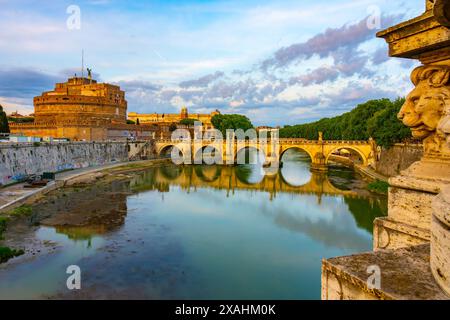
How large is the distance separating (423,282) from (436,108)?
1597mm

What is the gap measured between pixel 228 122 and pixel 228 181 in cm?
3364

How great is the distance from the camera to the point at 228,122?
6906 cm

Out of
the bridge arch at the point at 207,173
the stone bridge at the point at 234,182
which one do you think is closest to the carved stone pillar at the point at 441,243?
the stone bridge at the point at 234,182

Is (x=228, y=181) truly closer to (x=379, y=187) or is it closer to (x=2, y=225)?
(x=379, y=187)

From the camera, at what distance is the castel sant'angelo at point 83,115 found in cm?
4672

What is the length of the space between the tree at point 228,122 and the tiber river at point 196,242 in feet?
125

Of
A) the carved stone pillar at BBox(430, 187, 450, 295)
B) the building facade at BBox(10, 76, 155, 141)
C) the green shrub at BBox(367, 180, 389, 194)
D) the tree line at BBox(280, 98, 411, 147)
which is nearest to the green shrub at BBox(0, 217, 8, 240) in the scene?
the carved stone pillar at BBox(430, 187, 450, 295)

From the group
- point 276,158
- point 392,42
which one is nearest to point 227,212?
point 392,42

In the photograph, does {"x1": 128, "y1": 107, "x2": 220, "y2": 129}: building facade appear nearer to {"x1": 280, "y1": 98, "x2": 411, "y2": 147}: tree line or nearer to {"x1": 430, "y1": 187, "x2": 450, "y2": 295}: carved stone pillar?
{"x1": 280, "y1": 98, "x2": 411, "y2": 147}: tree line

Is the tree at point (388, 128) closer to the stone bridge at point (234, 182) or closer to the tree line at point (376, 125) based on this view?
the tree line at point (376, 125)

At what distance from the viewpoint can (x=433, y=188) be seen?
9.74 feet

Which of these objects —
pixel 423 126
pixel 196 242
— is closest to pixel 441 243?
pixel 423 126

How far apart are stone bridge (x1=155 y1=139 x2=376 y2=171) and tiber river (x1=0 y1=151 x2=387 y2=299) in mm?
11714
